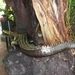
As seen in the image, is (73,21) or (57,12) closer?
(57,12)

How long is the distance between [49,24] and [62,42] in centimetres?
23

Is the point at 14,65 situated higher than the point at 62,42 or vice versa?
the point at 62,42

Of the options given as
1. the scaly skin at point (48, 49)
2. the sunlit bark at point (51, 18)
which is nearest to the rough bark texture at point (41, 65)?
the scaly skin at point (48, 49)

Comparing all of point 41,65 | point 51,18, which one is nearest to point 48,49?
point 41,65

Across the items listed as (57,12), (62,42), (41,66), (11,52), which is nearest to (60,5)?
(57,12)

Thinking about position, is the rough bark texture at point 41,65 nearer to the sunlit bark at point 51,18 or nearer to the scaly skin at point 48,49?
the scaly skin at point 48,49

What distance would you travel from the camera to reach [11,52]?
1.76 m

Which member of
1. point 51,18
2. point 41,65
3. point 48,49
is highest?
point 51,18

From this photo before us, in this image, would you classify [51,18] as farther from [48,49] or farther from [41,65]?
[41,65]

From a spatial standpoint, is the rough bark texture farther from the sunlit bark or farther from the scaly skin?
the sunlit bark

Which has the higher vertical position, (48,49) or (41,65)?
(48,49)

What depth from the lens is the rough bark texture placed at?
1.50m

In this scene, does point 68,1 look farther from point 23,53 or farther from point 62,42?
point 23,53

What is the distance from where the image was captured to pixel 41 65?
60.1 inches
